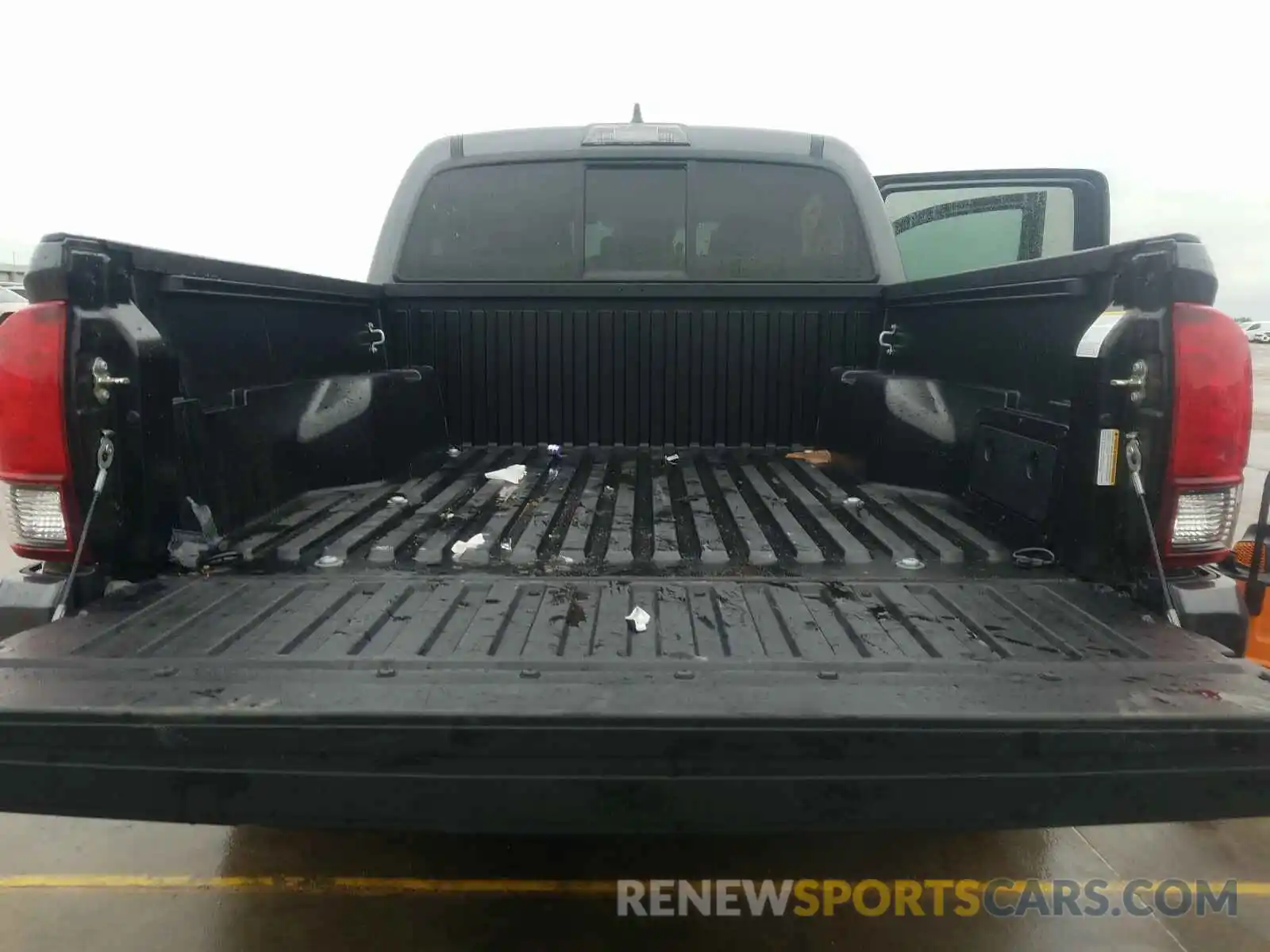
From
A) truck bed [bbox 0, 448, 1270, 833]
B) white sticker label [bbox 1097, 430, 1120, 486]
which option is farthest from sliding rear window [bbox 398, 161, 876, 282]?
truck bed [bbox 0, 448, 1270, 833]

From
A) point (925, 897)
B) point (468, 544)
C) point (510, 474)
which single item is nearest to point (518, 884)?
point (468, 544)

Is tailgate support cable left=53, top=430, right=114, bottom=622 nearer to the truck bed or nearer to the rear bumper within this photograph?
the truck bed

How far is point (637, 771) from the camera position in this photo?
4.97 feet

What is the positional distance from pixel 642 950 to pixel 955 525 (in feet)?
4.99

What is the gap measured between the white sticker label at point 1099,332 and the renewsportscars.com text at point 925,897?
1.67 meters

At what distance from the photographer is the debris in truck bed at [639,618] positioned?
192cm

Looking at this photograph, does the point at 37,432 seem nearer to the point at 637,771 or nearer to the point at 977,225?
the point at 637,771

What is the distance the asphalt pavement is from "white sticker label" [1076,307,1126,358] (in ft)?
5.39

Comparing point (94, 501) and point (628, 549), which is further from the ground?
point (94, 501)

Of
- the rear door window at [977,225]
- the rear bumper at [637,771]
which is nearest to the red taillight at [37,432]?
the rear bumper at [637,771]

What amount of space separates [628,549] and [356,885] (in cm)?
137

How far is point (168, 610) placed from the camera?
1.97m

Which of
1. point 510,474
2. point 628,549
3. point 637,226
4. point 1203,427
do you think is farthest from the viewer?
point 637,226

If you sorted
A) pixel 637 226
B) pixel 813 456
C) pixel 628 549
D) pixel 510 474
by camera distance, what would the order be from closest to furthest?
pixel 628 549, pixel 510 474, pixel 813 456, pixel 637 226
